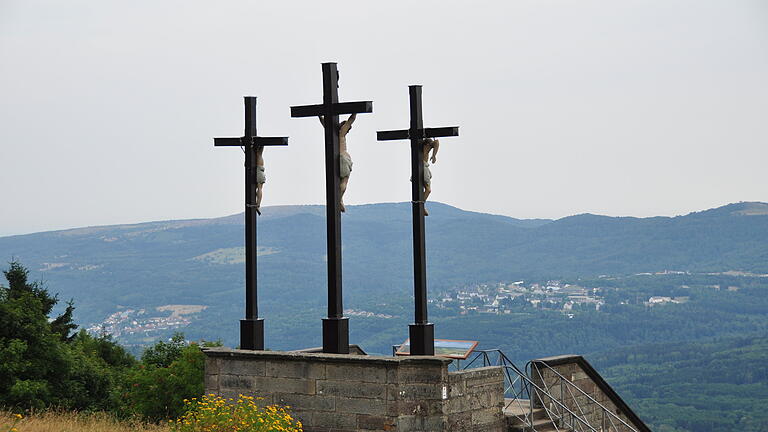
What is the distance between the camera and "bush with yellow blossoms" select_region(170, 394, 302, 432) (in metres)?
15.2

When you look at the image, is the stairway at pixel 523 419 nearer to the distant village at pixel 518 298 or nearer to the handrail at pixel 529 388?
the handrail at pixel 529 388

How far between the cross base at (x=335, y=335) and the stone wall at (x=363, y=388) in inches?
29.2

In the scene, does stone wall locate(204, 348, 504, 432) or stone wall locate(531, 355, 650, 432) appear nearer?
stone wall locate(204, 348, 504, 432)

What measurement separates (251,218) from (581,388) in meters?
6.75

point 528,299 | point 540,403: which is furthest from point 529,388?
point 528,299

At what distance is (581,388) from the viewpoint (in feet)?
64.4

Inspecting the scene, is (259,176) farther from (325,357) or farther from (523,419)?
(523,419)

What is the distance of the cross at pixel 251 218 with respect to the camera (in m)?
18.2

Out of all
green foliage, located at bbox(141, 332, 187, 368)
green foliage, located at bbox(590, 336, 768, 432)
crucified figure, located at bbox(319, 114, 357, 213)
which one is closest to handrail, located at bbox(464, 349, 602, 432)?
crucified figure, located at bbox(319, 114, 357, 213)

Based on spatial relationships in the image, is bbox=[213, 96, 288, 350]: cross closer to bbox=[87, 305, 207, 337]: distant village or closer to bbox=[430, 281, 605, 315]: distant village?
bbox=[430, 281, 605, 315]: distant village

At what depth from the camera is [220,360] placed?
17.1 meters

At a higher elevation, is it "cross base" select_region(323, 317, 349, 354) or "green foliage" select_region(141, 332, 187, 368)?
"cross base" select_region(323, 317, 349, 354)

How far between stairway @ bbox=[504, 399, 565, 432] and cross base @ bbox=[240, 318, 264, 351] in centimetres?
430

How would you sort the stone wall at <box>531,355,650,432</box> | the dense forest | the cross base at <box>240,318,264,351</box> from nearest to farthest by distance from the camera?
1. the cross base at <box>240,318,264,351</box>
2. the stone wall at <box>531,355,650,432</box>
3. the dense forest
